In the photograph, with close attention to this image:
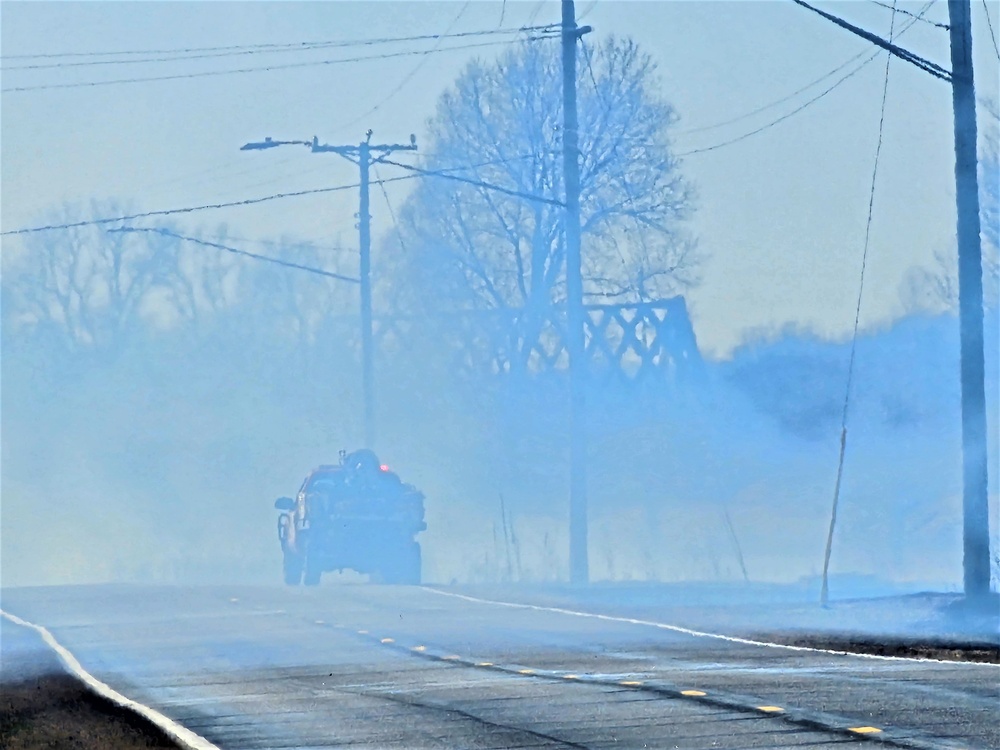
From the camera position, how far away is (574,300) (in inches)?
1473

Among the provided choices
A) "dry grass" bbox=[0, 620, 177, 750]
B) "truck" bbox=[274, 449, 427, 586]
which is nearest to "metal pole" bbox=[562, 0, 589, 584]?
"truck" bbox=[274, 449, 427, 586]

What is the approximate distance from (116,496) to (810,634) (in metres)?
63.6

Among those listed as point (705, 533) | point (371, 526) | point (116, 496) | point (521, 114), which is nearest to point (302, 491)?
point (371, 526)

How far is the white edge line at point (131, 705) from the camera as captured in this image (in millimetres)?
13938

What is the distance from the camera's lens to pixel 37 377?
91.2 metres

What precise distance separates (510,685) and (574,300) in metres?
20.7

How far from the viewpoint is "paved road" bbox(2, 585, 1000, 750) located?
1373 centimetres

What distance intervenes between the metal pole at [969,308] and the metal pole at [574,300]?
12854 mm

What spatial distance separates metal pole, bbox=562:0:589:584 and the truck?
280cm

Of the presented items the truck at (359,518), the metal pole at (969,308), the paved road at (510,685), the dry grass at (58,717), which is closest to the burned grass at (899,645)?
the paved road at (510,685)

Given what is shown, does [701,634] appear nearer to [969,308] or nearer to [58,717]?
[969,308]

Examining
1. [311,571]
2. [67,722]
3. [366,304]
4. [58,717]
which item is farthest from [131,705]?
[366,304]

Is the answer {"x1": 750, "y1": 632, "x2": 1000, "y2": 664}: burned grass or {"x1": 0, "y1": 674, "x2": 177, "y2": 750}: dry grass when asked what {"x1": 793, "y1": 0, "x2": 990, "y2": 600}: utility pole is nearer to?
{"x1": 750, "y1": 632, "x2": 1000, "y2": 664}: burned grass

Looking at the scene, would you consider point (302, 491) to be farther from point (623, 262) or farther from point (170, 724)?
point (170, 724)
